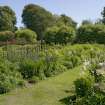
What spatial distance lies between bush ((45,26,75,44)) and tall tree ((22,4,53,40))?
15151 mm

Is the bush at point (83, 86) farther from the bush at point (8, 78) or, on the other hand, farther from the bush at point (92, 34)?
the bush at point (92, 34)

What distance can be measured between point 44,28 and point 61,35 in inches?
662

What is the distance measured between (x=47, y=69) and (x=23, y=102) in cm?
468

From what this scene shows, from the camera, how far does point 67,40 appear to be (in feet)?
104

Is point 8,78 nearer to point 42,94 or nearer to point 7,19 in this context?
point 42,94

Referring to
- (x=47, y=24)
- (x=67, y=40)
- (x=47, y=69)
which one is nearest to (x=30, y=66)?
(x=47, y=69)

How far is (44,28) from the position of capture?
158 ft

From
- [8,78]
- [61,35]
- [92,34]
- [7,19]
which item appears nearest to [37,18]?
[7,19]

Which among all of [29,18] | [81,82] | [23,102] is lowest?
[23,102]

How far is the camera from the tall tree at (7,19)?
50.4 meters

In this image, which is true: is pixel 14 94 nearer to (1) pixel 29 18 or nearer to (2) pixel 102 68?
(2) pixel 102 68

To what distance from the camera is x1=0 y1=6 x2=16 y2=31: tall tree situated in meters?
50.4

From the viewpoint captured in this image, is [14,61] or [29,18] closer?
[14,61]

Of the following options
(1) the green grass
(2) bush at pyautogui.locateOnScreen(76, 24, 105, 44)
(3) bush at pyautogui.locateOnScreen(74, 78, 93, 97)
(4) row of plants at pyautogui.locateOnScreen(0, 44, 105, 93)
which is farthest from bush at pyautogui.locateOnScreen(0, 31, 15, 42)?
(3) bush at pyautogui.locateOnScreen(74, 78, 93, 97)
